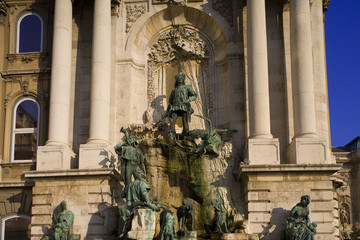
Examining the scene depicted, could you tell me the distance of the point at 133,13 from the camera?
26469mm

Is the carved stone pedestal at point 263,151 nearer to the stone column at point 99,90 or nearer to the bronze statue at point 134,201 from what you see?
the bronze statue at point 134,201

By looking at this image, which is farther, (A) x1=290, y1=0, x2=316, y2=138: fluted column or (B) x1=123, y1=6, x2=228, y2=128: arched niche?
(B) x1=123, y1=6, x2=228, y2=128: arched niche

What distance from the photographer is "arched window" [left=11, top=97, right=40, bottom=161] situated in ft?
83.4

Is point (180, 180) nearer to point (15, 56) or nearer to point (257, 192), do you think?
point (257, 192)

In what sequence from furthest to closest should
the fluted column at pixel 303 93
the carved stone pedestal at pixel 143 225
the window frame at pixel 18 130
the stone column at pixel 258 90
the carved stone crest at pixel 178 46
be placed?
the carved stone crest at pixel 178 46 → the window frame at pixel 18 130 → the stone column at pixel 258 90 → the fluted column at pixel 303 93 → the carved stone pedestal at pixel 143 225

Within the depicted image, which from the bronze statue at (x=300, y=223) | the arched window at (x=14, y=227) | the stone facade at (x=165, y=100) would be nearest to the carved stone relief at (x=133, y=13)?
the stone facade at (x=165, y=100)

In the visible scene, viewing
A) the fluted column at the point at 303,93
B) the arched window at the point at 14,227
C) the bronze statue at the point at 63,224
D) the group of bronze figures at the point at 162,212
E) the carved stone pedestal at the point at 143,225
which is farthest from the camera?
the arched window at the point at 14,227

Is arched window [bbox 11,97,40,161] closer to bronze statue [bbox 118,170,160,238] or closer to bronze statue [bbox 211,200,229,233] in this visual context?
bronze statue [bbox 118,170,160,238]

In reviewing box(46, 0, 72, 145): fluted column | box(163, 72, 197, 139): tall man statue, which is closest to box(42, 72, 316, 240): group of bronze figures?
box(163, 72, 197, 139): tall man statue

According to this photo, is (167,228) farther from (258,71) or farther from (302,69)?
(302,69)

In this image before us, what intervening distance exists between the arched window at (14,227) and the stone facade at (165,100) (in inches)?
5.9

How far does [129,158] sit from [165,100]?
6.42 meters

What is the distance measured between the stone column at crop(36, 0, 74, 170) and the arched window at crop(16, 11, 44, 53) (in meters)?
2.93

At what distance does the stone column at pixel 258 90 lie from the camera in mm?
21625
